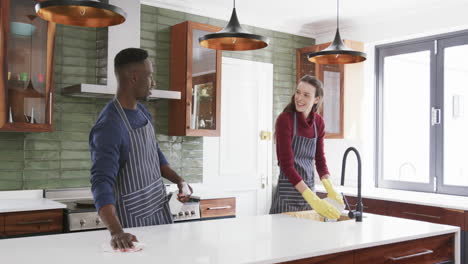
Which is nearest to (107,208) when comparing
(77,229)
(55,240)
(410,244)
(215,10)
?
(55,240)

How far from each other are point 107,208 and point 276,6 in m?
3.51

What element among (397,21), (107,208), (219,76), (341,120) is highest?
(397,21)

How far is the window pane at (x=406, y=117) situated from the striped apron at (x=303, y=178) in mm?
2435

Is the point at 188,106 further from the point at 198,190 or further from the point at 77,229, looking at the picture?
the point at 77,229

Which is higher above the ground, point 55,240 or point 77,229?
point 55,240

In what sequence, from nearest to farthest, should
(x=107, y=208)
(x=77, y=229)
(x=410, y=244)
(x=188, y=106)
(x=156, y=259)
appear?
1. (x=156, y=259)
2. (x=107, y=208)
3. (x=410, y=244)
4. (x=77, y=229)
5. (x=188, y=106)

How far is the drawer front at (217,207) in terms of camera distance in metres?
4.34

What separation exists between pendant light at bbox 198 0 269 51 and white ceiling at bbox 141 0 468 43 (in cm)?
190

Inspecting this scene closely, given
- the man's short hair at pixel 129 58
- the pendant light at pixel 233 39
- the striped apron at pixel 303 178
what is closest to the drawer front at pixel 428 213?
the striped apron at pixel 303 178

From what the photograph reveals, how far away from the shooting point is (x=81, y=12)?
221cm

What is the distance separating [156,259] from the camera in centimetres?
164

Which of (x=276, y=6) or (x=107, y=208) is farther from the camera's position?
(x=276, y=6)

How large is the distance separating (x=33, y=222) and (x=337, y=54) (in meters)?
2.32

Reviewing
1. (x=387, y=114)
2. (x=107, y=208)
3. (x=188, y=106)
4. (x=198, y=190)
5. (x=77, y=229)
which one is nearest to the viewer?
(x=107, y=208)
